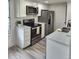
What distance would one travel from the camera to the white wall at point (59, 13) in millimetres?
7202

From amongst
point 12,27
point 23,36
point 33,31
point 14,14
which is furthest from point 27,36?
point 14,14

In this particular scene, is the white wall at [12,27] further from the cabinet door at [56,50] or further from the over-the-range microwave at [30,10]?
the cabinet door at [56,50]

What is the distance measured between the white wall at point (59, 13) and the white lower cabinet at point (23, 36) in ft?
11.5

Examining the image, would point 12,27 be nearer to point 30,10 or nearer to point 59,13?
point 30,10

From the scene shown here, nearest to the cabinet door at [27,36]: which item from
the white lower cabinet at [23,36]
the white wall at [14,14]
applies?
the white lower cabinet at [23,36]

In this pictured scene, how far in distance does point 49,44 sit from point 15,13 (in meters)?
3.08

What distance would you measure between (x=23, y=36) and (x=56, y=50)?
8.49 ft

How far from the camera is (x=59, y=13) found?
7.42 metres

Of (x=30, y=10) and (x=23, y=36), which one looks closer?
(x=23, y=36)

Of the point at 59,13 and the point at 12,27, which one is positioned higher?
the point at 59,13

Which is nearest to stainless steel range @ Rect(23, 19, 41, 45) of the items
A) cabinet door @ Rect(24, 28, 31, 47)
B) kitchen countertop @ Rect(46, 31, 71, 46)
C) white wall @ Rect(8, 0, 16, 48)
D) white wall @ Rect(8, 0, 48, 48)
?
cabinet door @ Rect(24, 28, 31, 47)

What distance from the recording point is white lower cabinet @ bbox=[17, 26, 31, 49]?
4.29m
